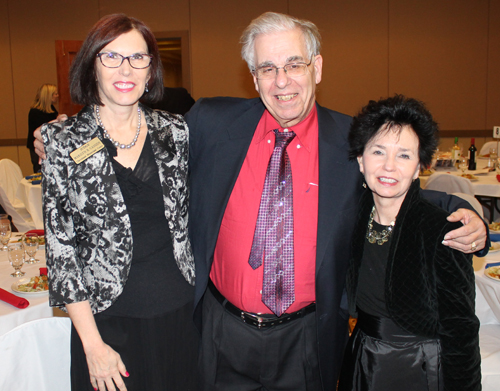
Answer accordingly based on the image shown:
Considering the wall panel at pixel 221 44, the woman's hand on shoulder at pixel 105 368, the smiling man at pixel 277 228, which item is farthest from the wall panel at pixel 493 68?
the woman's hand on shoulder at pixel 105 368

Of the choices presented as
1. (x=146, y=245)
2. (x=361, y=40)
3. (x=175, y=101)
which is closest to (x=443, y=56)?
(x=361, y=40)

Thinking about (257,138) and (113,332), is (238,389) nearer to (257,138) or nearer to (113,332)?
(113,332)

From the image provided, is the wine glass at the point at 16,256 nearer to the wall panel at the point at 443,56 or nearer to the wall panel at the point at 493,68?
the wall panel at the point at 443,56

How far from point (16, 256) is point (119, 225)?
4.32 feet

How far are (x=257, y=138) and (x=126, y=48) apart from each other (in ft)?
2.02

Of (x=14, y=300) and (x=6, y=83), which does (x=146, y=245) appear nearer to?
(x=14, y=300)

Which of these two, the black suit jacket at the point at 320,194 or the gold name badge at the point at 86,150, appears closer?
the gold name badge at the point at 86,150

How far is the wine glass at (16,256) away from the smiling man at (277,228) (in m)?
1.24

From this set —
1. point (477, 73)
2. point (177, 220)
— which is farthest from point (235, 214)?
point (477, 73)

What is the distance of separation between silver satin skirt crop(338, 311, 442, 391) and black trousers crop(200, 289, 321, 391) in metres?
0.20

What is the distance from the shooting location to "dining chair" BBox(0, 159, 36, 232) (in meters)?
4.61

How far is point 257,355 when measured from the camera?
5.54ft

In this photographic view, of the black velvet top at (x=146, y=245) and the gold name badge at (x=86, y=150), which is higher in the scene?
the gold name badge at (x=86, y=150)

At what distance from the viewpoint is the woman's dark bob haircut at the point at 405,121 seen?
4.78 ft
